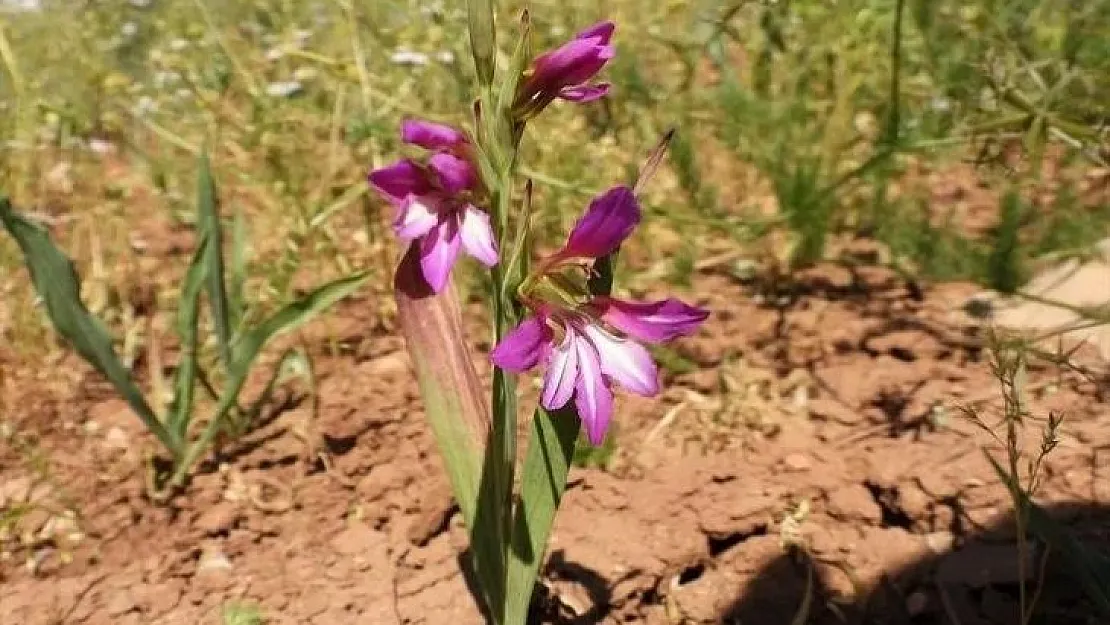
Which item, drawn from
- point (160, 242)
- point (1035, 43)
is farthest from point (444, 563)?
point (1035, 43)

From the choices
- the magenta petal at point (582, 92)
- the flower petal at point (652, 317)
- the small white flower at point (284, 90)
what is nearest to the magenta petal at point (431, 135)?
the magenta petal at point (582, 92)

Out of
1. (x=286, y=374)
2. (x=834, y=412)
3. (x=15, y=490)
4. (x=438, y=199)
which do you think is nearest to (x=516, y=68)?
(x=438, y=199)

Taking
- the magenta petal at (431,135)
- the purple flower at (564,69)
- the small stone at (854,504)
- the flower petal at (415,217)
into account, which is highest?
the purple flower at (564,69)

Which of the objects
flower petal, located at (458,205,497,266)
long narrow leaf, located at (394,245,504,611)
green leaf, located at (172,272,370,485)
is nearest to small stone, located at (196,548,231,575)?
green leaf, located at (172,272,370,485)

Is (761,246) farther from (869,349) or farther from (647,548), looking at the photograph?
(647,548)

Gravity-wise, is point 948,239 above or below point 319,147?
below

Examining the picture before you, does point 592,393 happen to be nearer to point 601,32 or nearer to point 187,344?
point 601,32

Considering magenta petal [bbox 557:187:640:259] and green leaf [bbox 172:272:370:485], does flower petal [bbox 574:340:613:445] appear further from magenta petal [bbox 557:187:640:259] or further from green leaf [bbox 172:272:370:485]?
green leaf [bbox 172:272:370:485]

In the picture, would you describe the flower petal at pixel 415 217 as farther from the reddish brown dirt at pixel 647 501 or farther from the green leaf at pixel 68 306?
the green leaf at pixel 68 306
